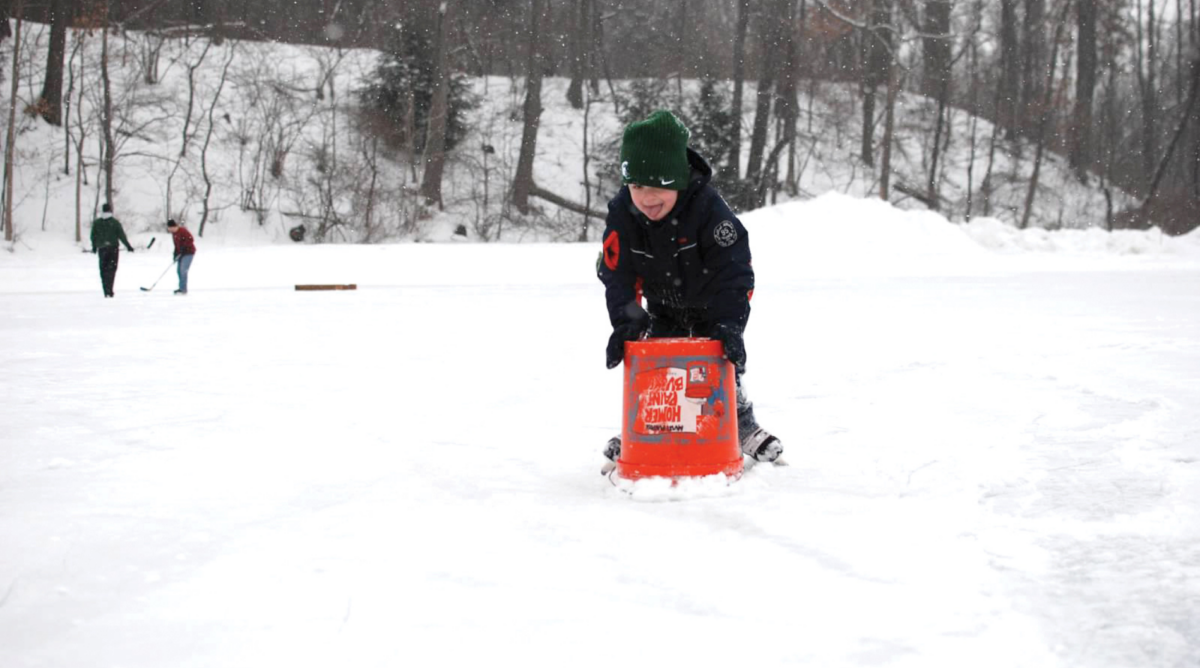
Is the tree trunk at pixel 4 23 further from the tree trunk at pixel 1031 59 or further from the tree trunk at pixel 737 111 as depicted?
the tree trunk at pixel 1031 59

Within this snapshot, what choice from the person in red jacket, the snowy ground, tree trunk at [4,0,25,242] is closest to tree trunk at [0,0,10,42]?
tree trunk at [4,0,25,242]

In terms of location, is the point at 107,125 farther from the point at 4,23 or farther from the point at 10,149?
the point at 4,23

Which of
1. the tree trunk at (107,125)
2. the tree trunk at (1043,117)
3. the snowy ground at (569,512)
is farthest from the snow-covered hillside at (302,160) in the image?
the snowy ground at (569,512)

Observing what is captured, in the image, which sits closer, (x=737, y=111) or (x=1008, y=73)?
(x=737, y=111)

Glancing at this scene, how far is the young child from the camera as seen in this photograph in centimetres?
371

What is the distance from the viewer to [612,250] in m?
3.98

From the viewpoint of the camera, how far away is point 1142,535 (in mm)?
2926

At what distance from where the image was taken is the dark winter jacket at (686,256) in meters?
3.83

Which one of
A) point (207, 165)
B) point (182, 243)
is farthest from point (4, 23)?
point (182, 243)

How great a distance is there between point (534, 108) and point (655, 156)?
28.2m

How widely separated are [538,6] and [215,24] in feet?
36.9

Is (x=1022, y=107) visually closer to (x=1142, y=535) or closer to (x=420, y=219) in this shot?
(x=420, y=219)

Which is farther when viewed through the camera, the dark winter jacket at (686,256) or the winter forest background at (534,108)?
the winter forest background at (534,108)

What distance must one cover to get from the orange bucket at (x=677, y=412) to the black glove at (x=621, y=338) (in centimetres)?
6
